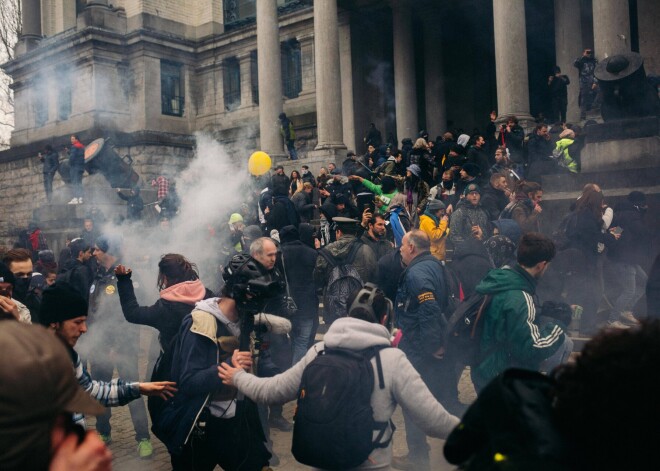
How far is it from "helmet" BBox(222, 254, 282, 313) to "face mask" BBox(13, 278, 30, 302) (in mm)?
2835

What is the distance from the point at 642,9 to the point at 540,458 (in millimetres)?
18622

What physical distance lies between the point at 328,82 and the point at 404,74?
471cm

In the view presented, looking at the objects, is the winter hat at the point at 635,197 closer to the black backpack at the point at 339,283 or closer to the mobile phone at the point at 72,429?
the black backpack at the point at 339,283

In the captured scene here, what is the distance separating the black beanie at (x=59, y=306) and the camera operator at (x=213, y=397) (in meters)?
0.59

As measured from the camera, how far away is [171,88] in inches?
1227

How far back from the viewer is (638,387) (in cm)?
122

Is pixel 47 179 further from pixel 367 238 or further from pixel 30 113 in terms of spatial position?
pixel 367 238

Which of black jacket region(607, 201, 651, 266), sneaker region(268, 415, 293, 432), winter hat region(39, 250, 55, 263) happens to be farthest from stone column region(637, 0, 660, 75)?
winter hat region(39, 250, 55, 263)

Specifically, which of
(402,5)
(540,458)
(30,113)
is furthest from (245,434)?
(30,113)

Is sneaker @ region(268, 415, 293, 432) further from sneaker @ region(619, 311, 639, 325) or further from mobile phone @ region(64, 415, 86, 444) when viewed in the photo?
mobile phone @ region(64, 415, 86, 444)

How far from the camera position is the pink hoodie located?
4.46m

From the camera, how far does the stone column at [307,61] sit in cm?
2716

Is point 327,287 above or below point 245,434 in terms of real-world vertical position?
above

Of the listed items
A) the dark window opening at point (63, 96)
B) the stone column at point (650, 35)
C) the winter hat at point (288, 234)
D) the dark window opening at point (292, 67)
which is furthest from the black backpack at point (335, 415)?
the dark window opening at point (63, 96)
